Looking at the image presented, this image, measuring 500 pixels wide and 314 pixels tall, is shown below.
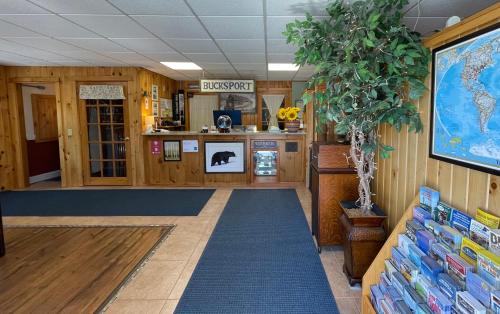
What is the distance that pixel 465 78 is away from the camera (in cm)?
150

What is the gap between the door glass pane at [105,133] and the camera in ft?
20.2

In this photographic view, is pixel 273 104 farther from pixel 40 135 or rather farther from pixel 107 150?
pixel 40 135

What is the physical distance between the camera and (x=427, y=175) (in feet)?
6.45

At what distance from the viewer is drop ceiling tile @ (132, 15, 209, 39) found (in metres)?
3.08

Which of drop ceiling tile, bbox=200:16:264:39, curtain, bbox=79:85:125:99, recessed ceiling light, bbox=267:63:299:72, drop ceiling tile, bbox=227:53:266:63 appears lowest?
curtain, bbox=79:85:125:99

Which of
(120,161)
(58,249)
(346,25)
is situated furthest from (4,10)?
(120,161)

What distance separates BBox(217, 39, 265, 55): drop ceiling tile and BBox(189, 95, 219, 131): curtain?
427 centimetres

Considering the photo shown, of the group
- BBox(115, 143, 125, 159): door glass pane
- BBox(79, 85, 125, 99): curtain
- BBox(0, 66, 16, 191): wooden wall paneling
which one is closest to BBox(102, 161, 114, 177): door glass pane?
BBox(115, 143, 125, 159): door glass pane

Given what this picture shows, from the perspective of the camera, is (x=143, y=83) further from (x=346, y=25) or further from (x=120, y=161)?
(x=346, y=25)

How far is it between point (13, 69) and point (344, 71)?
21.7 ft

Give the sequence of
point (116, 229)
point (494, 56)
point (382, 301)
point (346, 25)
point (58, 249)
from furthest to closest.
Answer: point (116, 229), point (58, 249), point (346, 25), point (382, 301), point (494, 56)

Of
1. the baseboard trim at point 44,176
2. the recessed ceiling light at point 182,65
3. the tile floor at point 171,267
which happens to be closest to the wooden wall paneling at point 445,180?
the tile floor at point 171,267

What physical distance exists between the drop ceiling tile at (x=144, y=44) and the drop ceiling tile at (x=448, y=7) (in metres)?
2.98

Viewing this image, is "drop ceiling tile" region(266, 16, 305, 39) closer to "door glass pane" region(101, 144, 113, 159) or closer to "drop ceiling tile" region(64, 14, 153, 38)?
"drop ceiling tile" region(64, 14, 153, 38)
